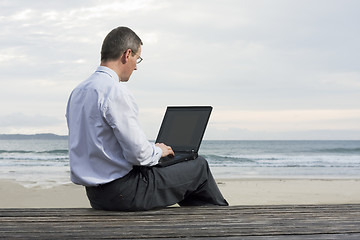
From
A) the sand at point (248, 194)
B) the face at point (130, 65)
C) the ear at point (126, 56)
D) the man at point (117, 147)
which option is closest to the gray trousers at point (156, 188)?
the man at point (117, 147)

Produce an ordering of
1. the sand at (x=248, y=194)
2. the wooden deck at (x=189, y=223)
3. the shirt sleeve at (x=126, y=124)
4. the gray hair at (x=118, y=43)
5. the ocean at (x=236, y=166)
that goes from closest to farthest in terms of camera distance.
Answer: the wooden deck at (x=189, y=223) < the shirt sleeve at (x=126, y=124) < the gray hair at (x=118, y=43) < the sand at (x=248, y=194) < the ocean at (x=236, y=166)

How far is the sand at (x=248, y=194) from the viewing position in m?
9.03

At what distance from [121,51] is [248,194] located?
787 centimetres

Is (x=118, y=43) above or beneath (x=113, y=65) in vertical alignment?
above

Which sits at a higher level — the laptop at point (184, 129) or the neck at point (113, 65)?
the neck at point (113, 65)

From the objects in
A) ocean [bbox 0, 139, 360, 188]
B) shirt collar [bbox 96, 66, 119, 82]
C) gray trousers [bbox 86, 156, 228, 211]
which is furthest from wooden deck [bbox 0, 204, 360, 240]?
ocean [bbox 0, 139, 360, 188]

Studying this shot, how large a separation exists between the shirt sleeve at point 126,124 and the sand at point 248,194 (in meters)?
Answer: 6.26

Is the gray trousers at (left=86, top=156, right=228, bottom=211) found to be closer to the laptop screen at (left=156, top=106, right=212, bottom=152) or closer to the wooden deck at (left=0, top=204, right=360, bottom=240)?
the wooden deck at (left=0, top=204, right=360, bottom=240)

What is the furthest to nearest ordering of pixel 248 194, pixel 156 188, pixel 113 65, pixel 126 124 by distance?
1. pixel 248 194
2. pixel 156 188
3. pixel 113 65
4. pixel 126 124

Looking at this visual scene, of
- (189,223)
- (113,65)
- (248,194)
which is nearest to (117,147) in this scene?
(113,65)

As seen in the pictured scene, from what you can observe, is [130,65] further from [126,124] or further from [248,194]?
[248,194]

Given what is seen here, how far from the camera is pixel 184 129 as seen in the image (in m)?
3.39

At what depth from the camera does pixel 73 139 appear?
9.40 feet

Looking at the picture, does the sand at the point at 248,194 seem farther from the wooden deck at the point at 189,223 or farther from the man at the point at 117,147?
the man at the point at 117,147
